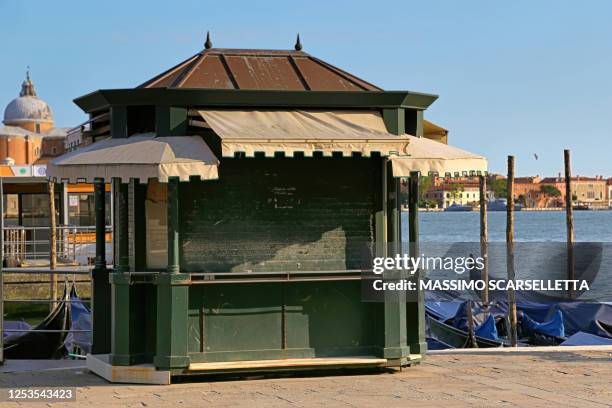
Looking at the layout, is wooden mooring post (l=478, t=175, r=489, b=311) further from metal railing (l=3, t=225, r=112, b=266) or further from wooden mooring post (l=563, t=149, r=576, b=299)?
metal railing (l=3, t=225, r=112, b=266)

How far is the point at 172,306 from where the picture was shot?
37.0 feet

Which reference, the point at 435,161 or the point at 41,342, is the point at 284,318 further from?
the point at 41,342

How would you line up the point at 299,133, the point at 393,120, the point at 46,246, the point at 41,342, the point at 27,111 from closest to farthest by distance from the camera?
the point at 299,133 < the point at 393,120 < the point at 41,342 < the point at 46,246 < the point at 27,111

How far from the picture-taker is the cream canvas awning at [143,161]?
10977 millimetres

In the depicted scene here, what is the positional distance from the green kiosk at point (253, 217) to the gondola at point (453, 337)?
510 inches

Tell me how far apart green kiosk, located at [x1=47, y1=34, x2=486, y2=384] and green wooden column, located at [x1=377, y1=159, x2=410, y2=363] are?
0.02 meters

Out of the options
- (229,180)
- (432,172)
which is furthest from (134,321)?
(432,172)

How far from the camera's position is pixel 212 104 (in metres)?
11.6

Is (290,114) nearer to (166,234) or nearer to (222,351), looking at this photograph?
(166,234)

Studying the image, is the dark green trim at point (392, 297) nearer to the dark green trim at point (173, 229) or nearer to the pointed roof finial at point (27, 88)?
the dark green trim at point (173, 229)

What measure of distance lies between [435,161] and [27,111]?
16015 cm

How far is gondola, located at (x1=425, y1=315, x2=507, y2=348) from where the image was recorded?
81.9 ft

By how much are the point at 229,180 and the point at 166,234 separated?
33.6 inches

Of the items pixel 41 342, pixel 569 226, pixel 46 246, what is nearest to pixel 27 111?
pixel 46 246
